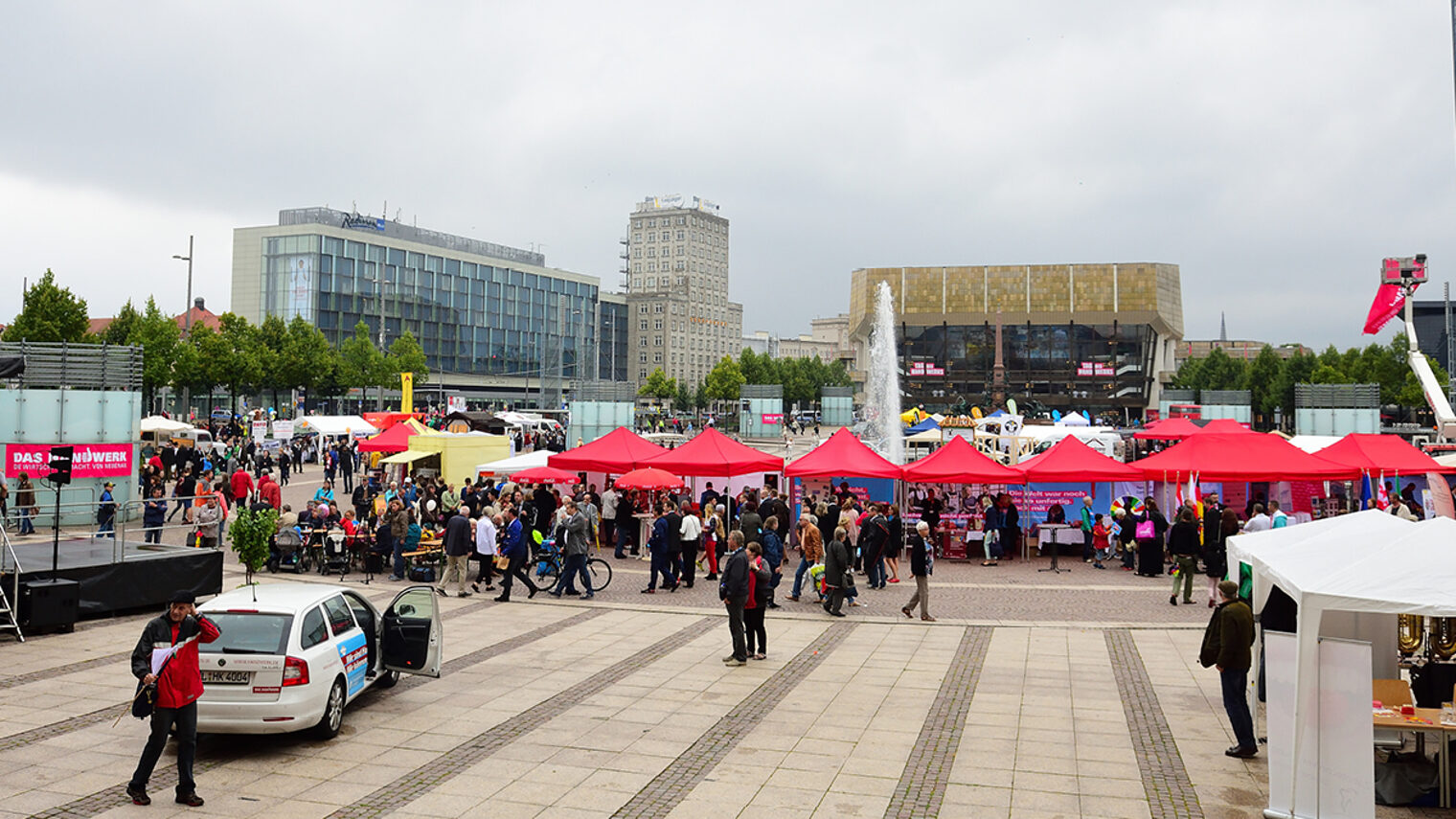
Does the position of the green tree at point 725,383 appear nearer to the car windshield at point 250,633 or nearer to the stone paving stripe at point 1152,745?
the stone paving stripe at point 1152,745

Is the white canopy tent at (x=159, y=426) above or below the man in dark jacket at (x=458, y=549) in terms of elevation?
above

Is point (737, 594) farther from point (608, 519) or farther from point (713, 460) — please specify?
point (608, 519)

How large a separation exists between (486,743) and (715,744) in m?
2.05

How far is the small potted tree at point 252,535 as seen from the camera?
1625 centimetres

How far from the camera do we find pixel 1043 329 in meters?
108

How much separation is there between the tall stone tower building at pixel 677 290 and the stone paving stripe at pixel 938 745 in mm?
158566

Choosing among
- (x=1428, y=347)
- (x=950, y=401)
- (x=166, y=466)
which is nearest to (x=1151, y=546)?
(x=166, y=466)

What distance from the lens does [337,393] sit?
7706 centimetres

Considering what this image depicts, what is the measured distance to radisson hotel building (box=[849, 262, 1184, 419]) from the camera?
341 feet

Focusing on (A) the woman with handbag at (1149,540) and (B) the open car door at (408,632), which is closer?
(B) the open car door at (408,632)

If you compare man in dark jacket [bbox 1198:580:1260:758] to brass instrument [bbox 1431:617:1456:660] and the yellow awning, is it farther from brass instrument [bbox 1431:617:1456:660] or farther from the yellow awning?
the yellow awning

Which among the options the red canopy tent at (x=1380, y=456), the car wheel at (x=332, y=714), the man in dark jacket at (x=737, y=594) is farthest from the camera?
the red canopy tent at (x=1380, y=456)

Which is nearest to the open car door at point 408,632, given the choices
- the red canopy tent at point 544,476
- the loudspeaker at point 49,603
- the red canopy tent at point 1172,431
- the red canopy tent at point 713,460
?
the loudspeaker at point 49,603

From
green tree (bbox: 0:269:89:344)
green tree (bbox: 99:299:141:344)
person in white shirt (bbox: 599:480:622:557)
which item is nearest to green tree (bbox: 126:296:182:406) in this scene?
green tree (bbox: 99:299:141:344)
